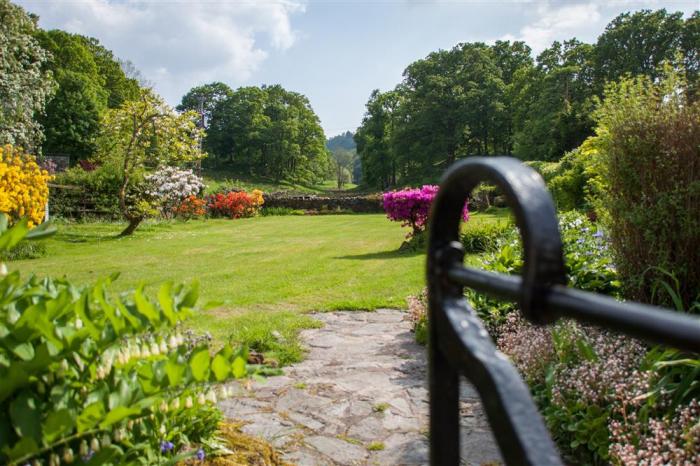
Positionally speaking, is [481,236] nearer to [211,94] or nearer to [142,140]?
[142,140]

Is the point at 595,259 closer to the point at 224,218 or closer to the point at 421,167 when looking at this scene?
the point at 224,218

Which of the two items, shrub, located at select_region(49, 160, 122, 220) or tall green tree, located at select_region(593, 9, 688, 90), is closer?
shrub, located at select_region(49, 160, 122, 220)

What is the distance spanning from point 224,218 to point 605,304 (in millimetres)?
25873

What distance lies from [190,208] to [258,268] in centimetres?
1393

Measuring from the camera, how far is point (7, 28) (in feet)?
61.4

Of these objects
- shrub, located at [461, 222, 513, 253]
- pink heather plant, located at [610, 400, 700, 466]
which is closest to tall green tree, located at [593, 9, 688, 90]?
shrub, located at [461, 222, 513, 253]

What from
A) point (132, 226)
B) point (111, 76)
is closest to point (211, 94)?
point (111, 76)

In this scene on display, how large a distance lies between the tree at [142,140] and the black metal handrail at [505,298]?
16709mm

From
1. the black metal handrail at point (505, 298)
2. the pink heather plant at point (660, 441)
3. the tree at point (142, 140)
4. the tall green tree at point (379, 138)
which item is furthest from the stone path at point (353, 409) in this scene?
the tall green tree at point (379, 138)

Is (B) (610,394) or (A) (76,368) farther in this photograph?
(B) (610,394)

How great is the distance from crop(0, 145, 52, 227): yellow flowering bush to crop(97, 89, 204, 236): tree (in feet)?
13.7

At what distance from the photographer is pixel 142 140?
59.2 ft

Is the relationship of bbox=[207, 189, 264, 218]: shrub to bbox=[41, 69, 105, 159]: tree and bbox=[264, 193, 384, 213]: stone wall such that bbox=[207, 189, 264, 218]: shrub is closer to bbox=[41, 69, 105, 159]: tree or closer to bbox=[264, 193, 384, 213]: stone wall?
bbox=[264, 193, 384, 213]: stone wall

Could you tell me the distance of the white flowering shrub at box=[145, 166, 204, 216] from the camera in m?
19.2
